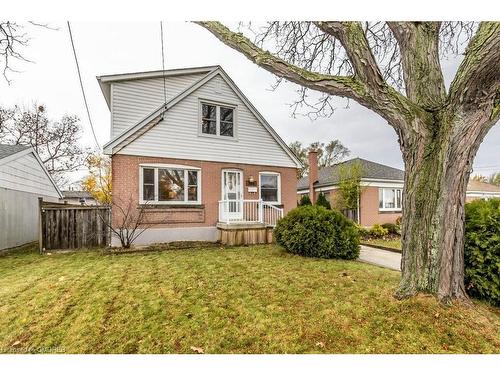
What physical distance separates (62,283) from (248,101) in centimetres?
914

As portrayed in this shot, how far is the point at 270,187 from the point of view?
11.9 meters

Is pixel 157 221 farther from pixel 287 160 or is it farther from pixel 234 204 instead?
pixel 287 160

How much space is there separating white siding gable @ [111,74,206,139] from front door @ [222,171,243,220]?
3962mm

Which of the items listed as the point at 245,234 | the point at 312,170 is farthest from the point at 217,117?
the point at 312,170

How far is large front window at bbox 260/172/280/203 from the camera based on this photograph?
1171cm

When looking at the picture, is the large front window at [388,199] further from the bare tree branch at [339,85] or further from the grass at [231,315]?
the bare tree branch at [339,85]

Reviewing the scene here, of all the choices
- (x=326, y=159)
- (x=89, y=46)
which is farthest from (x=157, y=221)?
(x=326, y=159)

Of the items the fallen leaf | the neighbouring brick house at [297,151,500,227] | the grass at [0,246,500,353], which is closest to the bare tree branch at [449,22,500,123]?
the grass at [0,246,500,353]

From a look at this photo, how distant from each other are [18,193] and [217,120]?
797 centimetres

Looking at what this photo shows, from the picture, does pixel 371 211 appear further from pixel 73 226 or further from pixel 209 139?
pixel 73 226

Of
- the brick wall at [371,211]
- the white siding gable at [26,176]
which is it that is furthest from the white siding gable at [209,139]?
the brick wall at [371,211]

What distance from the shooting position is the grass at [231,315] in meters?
2.68

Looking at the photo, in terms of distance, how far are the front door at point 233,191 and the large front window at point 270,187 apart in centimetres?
110

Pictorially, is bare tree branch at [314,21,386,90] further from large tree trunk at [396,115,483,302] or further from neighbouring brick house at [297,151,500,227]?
neighbouring brick house at [297,151,500,227]
